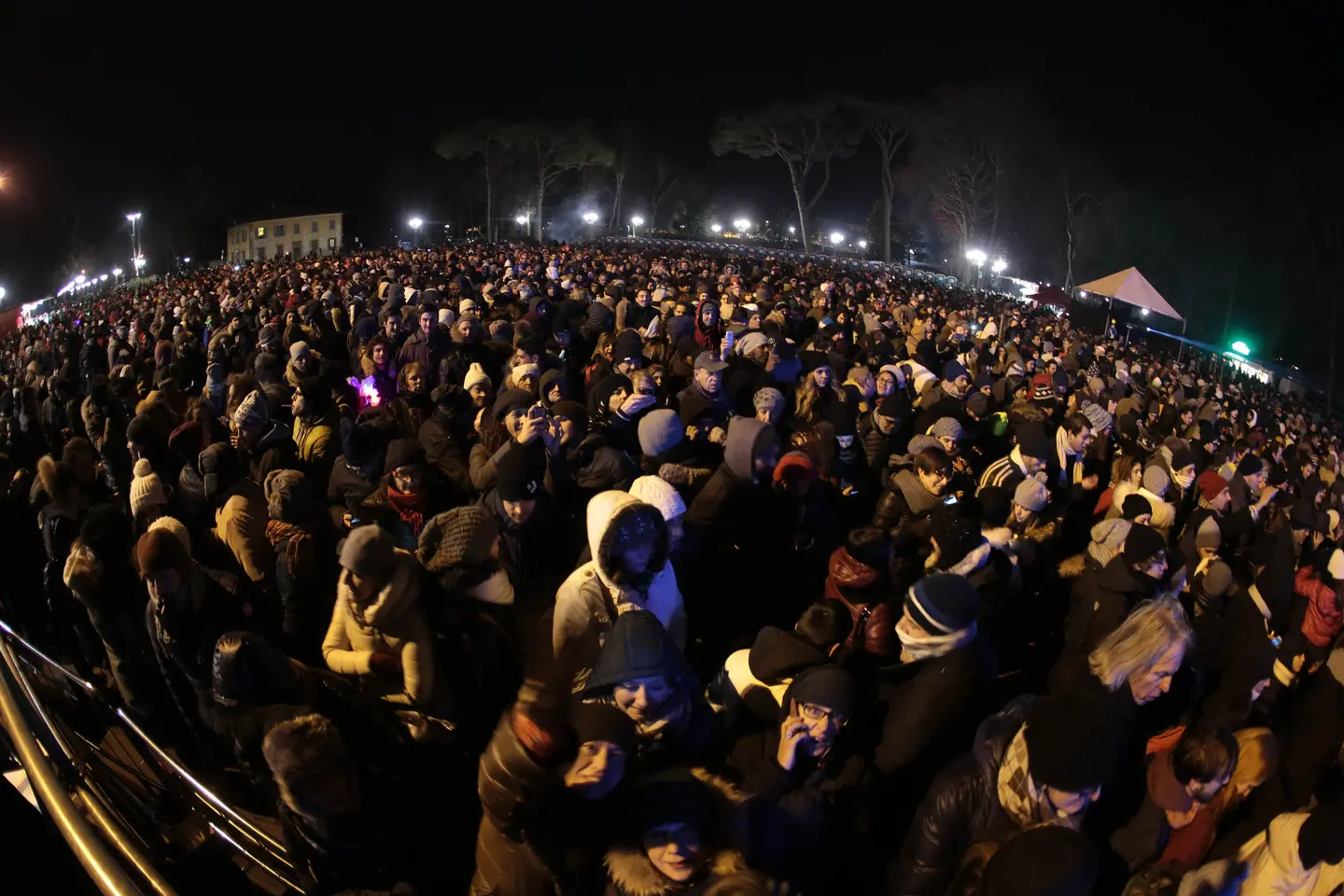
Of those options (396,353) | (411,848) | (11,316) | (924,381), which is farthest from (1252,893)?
(11,316)

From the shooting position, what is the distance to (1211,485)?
17.8 feet

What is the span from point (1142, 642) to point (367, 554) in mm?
2513

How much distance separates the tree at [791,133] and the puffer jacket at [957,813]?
40.6 meters

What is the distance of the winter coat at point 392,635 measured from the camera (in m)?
2.34

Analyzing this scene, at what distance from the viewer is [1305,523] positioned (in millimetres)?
5801

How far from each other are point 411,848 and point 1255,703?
3596 millimetres

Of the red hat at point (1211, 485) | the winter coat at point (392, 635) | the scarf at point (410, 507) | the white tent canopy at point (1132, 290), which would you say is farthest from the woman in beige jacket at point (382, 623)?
the white tent canopy at point (1132, 290)

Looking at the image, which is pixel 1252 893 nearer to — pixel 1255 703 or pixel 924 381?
pixel 1255 703

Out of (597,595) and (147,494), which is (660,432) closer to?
(597,595)

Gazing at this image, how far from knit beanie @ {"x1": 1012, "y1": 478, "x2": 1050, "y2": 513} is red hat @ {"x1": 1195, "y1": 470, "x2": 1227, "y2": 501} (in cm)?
236

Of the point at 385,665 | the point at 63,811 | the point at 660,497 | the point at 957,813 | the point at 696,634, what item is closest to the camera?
the point at 63,811

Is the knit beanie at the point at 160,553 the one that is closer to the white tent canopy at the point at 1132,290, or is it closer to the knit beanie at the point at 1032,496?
the knit beanie at the point at 1032,496

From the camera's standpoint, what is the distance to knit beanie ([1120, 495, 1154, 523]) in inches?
170

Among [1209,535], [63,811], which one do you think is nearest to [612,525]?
[63,811]
